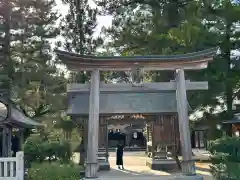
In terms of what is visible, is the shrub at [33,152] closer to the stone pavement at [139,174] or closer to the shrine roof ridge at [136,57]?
the stone pavement at [139,174]

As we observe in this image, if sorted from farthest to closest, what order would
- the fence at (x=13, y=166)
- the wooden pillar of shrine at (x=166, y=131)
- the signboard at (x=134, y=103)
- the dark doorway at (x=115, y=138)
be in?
the dark doorway at (x=115, y=138) → the wooden pillar of shrine at (x=166, y=131) → the signboard at (x=134, y=103) → the fence at (x=13, y=166)

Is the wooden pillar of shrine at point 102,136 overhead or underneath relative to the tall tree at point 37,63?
underneath

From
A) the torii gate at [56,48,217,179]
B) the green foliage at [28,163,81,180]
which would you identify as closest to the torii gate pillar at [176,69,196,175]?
the torii gate at [56,48,217,179]

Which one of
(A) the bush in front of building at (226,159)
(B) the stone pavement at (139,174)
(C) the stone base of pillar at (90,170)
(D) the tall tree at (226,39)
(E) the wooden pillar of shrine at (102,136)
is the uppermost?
(D) the tall tree at (226,39)

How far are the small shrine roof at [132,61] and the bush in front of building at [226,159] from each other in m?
3.64

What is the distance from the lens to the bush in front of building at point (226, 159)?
35.8 feet

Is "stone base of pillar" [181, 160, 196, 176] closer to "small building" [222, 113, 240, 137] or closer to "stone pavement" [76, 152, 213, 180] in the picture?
"stone pavement" [76, 152, 213, 180]

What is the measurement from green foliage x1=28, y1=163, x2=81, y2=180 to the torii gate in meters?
1.94

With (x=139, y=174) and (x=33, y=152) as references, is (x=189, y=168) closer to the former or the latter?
(x=139, y=174)

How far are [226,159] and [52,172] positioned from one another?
587cm

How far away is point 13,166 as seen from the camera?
12.5 m

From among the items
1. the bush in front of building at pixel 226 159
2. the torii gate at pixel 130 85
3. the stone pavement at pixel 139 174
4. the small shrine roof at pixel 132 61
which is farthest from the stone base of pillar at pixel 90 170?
the bush in front of building at pixel 226 159

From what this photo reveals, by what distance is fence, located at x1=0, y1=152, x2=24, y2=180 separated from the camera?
12.4 metres

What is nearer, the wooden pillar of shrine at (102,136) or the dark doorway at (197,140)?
the wooden pillar of shrine at (102,136)
